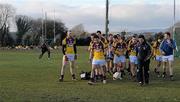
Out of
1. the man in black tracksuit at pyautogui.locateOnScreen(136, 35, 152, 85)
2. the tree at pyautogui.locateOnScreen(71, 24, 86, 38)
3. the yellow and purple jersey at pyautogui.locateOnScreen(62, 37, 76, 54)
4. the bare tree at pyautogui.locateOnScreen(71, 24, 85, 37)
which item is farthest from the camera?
the bare tree at pyautogui.locateOnScreen(71, 24, 85, 37)

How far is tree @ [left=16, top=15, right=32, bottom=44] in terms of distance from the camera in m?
130

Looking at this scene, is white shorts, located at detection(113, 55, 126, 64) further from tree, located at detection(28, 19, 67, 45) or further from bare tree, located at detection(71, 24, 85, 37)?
tree, located at detection(28, 19, 67, 45)

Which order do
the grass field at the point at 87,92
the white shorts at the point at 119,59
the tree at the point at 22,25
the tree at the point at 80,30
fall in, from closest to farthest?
the grass field at the point at 87,92, the white shorts at the point at 119,59, the tree at the point at 80,30, the tree at the point at 22,25

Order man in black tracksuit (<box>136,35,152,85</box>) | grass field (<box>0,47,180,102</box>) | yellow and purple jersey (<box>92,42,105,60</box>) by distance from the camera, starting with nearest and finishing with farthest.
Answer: grass field (<box>0,47,180,102</box>), man in black tracksuit (<box>136,35,152,85</box>), yellow and purple jersey (<box>92,42,105,60</box>)

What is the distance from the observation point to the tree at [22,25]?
130m

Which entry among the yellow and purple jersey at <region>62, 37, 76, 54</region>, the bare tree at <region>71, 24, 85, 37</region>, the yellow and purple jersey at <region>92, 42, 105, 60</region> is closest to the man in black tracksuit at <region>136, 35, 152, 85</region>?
the yellow and purple jersey at <region>92, 42, 105, 60</region>

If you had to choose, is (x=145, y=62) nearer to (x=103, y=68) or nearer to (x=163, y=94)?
(x=103, y=68)

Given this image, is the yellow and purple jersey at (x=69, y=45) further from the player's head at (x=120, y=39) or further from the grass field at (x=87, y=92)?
the player's head at (x=120, y=39)

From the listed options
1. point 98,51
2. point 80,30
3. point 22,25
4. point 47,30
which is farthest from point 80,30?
point 98,51

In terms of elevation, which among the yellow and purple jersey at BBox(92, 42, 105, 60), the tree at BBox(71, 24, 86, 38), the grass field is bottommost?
the grass field

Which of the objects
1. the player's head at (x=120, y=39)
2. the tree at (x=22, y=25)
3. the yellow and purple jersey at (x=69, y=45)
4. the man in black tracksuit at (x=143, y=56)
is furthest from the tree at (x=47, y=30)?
the man in black tracksuit at (x=143, y=56)

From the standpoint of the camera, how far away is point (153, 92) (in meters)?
17.0

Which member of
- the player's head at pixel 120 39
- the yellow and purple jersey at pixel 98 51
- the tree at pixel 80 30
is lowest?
the yellow and purple jersey at pixel 98 51

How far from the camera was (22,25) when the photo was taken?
13350 cm
